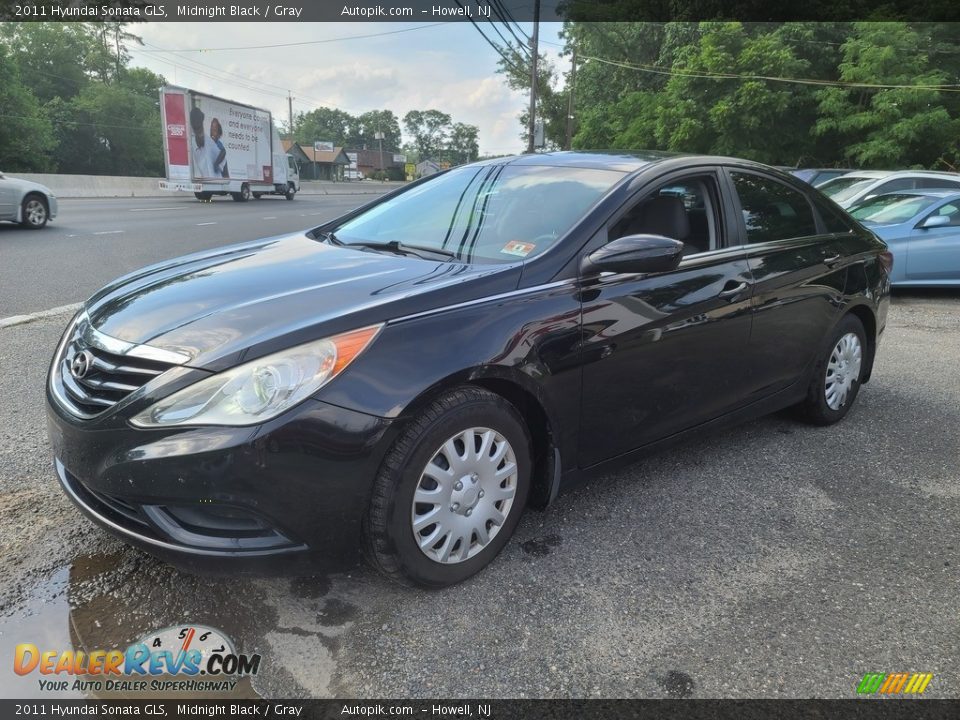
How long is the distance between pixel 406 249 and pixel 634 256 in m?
1.03

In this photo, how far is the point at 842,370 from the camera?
4.21m

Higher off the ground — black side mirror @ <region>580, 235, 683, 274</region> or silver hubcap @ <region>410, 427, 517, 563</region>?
black side mirror @ <region>580, 235, 683, 274</region>

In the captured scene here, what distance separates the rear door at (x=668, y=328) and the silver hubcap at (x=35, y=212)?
12992mm

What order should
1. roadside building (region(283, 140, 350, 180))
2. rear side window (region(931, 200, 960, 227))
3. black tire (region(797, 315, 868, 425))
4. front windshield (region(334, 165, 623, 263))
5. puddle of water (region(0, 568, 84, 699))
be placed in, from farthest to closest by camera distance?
roadside building (region(283, 140, 350, 180)) → rear side window (region(931, 200, 960, 227)) → black tire (region(797, 315, 868, 425)) → front windshield (region(334, 165, 623, 263)) → puddle of water (region(0, 568, 84, 699))

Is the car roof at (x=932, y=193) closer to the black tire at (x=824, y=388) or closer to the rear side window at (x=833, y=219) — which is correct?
the rear side window at (x=833, y=219)

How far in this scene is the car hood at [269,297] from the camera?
2256mm

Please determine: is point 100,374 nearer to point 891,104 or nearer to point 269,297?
point 269,297

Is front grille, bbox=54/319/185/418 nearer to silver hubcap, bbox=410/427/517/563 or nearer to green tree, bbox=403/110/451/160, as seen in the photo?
silver hubcap, bbox=410/427/517/563

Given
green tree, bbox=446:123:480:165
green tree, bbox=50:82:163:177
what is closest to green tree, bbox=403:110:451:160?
green tree, bbox=446:123:480:165

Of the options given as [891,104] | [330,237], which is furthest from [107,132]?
[330,237]

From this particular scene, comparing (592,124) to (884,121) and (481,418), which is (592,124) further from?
(481,418)

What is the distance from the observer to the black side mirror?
107 inches

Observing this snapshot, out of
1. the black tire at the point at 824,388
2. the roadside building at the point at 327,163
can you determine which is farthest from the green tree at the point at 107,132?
the black tire at the point at 824,388

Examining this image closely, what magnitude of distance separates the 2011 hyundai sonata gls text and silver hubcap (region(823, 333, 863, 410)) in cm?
47
